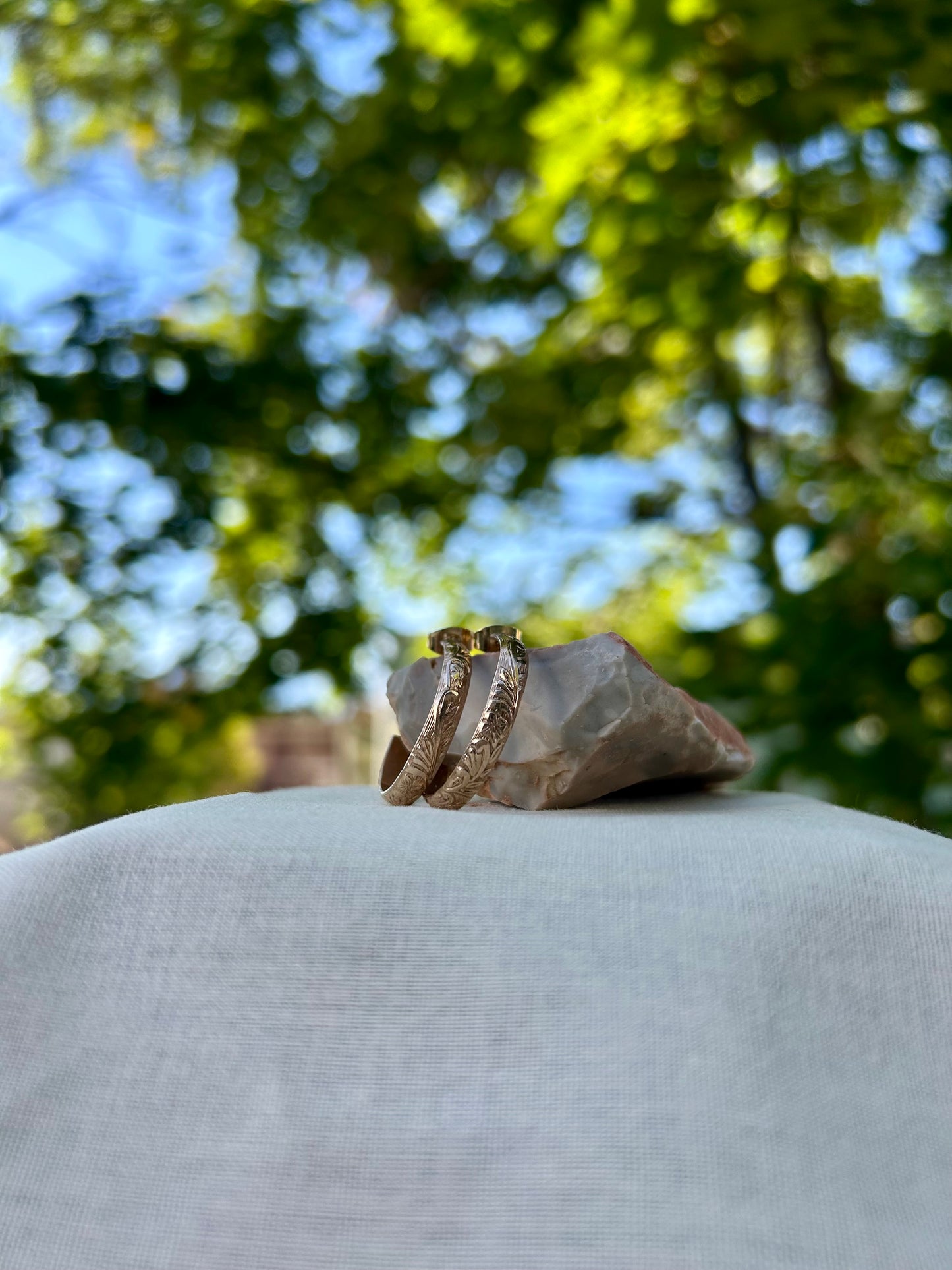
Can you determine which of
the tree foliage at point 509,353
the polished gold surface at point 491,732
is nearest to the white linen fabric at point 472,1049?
the polished gold surface at point 491,732

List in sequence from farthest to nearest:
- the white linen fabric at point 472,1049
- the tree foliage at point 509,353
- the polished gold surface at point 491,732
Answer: the tree foliage at point 509,353 < the polished gold surface at point 491,732 < the white linen fabric at point 472,1049

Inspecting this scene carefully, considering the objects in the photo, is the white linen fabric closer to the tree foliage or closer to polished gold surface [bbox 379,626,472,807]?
polished gold surface [bbox 379,626,472,807]

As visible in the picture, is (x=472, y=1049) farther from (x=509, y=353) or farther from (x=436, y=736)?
(x=509, y=353)

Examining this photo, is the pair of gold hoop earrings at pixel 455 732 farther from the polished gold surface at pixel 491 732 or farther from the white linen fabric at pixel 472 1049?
the white linen fabric at pixel 472 1049

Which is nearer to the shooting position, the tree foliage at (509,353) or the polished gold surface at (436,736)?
the polished gold surface at (436,736)

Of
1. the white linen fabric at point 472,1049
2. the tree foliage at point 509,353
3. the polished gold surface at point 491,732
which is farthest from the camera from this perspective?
the tree foliage at point 509,353

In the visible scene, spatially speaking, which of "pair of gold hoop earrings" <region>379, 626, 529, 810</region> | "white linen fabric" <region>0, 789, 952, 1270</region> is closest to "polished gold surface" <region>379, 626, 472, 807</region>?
"pair of gold hoop earrings" <region>379, 626, 529, 810</region>

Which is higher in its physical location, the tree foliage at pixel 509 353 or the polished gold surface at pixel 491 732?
the polished gold surface at pixel 491 732
